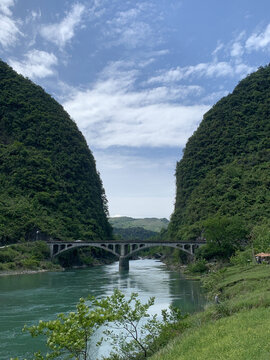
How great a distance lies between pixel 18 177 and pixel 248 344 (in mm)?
97130

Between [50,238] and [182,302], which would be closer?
[182,302]

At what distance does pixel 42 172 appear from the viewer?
10538 centimetres

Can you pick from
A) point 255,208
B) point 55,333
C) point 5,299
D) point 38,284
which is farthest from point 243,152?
point 55,333

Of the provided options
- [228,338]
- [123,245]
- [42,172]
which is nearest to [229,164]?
[123,245]

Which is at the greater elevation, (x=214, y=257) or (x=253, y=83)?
(x=253, y=83)

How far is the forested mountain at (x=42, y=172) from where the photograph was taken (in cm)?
8588

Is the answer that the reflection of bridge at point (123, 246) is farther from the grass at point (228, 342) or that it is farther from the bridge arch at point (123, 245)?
the grass at point (228, 342)

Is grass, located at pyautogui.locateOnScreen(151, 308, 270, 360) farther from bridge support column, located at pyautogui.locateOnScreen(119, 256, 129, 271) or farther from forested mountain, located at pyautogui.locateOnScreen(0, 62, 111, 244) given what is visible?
forested mountain, located at pyautogui.locateOnScreen(0, 62, 111, 244)

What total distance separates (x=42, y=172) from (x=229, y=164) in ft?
194

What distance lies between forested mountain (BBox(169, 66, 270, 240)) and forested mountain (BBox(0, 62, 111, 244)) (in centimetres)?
3218

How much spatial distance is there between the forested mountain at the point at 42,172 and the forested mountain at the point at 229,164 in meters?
32.2

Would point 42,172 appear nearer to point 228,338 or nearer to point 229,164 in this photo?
point 229,164

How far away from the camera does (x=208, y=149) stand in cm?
11469

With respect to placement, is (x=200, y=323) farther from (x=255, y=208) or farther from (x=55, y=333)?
(x=255, y=208)
